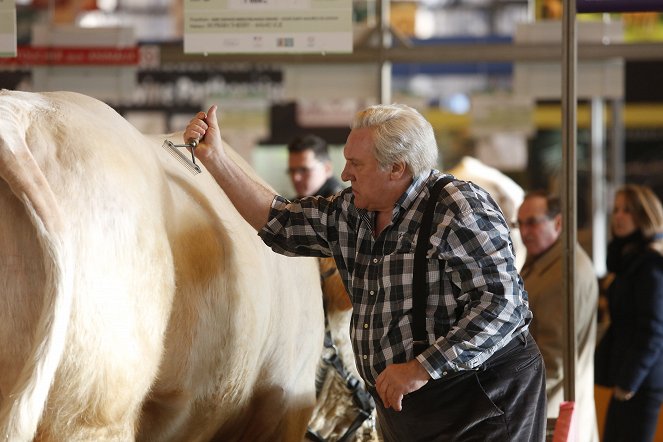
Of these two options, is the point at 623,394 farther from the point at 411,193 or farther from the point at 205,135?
the point at 205,135

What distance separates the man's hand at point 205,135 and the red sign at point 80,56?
1.88 meters

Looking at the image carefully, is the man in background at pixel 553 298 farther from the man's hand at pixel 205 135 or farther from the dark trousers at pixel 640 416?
the man's hand at pixel 205 135

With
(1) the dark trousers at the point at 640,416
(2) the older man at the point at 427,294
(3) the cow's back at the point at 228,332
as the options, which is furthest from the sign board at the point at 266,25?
(1) the dark trousers at the point at 640,416

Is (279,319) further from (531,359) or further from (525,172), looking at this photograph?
(525,172)

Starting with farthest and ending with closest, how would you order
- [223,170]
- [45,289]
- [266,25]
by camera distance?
[266,25] → [223,170] → [45,289]

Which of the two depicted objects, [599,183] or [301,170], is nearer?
[301,170]

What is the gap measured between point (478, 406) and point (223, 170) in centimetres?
74

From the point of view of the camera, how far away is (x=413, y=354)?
6.73ft

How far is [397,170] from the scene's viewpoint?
7.01ft

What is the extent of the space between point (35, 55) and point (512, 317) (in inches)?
104

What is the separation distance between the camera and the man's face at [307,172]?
449 cm

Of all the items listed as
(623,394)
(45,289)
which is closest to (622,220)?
(623,394)

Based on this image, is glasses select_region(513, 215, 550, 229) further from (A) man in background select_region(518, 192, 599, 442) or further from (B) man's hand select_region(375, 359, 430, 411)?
(B) man's hand select_region(375, 359, 430, 411)

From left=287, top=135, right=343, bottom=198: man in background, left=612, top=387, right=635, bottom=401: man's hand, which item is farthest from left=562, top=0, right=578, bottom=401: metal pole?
left=287, top=135, right=343, bottom=198: man in background
